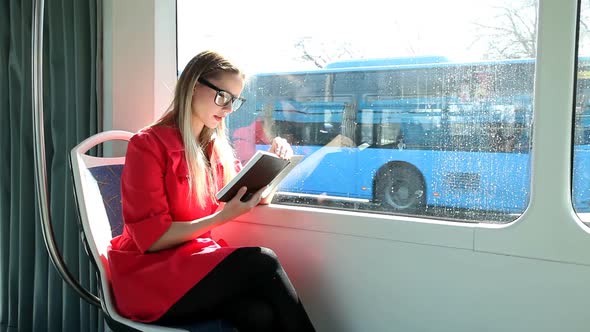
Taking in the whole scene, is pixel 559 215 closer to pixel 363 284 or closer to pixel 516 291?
pixel 516 291

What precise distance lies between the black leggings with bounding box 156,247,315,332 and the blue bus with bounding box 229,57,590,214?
433 millimetres

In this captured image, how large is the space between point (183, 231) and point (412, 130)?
77 cm

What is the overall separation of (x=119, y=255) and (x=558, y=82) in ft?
4.27

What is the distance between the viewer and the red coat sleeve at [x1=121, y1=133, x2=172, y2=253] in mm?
1504

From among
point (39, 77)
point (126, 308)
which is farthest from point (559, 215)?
point (39, 77)

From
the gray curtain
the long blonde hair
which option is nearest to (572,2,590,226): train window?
the long blonde hair

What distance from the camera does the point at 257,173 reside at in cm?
152

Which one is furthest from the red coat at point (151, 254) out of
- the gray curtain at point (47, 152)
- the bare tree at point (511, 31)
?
the bare tree at point (511, 31)

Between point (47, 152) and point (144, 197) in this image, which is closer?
point (144, 197)

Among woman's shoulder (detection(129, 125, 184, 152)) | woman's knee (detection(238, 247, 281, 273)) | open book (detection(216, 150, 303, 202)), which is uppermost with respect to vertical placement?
woman's shoulder (detection(129, 125, 184, 152))

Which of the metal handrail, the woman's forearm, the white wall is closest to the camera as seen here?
the woman's forearm

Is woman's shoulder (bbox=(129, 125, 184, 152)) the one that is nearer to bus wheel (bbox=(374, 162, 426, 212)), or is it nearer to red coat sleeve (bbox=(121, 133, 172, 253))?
red coat sleeve (bbox=(121, 133, 172, 253))

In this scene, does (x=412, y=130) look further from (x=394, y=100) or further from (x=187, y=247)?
(x=187, y=247)

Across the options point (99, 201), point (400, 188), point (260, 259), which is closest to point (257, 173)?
point (260, 259)
